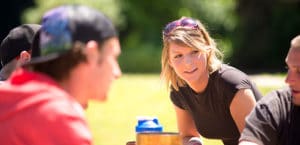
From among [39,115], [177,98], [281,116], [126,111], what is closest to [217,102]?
[177,98]

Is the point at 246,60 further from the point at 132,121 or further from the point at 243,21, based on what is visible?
the point at 132,121

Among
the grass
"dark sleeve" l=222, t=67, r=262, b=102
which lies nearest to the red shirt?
"dark sleeve" l=222, t=67, r=262, b=102

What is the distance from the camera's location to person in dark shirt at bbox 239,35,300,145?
327 centimetres

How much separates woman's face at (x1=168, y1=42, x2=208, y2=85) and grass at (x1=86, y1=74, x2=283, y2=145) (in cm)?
280

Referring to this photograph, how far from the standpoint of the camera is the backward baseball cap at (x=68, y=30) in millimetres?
2348

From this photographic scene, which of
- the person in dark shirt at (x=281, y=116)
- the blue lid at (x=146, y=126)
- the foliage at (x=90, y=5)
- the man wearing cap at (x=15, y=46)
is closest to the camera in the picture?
the person in dark shirt at (x=281, y=116)

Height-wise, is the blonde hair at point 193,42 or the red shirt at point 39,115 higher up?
the red shirt at point 39,115

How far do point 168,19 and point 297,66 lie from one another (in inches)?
893

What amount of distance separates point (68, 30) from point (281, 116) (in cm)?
136

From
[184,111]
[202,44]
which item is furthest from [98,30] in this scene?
[184,111]

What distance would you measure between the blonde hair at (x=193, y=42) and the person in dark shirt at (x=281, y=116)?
91 centimetres

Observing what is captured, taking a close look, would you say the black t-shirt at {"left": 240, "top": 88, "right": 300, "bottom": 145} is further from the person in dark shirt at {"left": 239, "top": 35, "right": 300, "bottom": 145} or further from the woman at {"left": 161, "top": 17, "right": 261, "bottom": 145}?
the woman at {"left": 161, "top": 17, "right": 261, "bottom": 145}

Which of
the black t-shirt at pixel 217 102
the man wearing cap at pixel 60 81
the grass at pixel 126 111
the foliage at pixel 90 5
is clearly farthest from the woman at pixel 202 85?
the foliage at pixel 90 5

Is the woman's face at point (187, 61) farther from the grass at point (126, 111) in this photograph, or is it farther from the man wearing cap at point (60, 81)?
the grass at point (126, 111)
